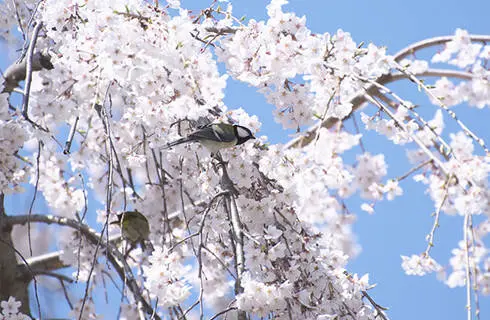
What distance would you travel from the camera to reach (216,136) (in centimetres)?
225

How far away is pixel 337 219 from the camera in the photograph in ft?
14.2

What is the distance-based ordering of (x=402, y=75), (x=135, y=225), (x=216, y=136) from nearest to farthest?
(x=216, y=136) < (x=135, y=225) < (x=402, y=75)

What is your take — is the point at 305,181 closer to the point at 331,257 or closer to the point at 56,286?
the point at 331,257

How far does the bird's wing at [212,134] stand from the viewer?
2.25 meters

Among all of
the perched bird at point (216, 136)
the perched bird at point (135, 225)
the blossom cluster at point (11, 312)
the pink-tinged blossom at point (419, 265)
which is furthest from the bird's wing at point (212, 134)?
the pink-tinged blossom at point (419, 265)

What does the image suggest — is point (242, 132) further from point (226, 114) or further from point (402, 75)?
point (402, 75)

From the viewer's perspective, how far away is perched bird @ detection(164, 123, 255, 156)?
2258 millimetres

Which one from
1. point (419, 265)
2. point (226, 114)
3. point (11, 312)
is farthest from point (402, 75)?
point (11, 312)

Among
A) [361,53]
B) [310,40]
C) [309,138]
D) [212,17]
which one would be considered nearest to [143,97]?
[212,17]

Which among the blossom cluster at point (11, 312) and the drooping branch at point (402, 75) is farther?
the drooping branch at point (402, 75)

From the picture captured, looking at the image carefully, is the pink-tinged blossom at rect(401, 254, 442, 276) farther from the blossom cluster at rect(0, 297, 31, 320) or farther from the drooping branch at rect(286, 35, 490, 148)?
the blossom cluster at rect(0, 297, 31, 320)

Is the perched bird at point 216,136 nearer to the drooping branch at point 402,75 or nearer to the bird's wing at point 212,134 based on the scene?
the bird's wing at point 212,134

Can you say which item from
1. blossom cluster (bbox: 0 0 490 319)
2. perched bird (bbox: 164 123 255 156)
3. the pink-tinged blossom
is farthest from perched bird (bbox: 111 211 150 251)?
the pink-tinged blossom

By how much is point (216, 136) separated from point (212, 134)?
0.02 m
